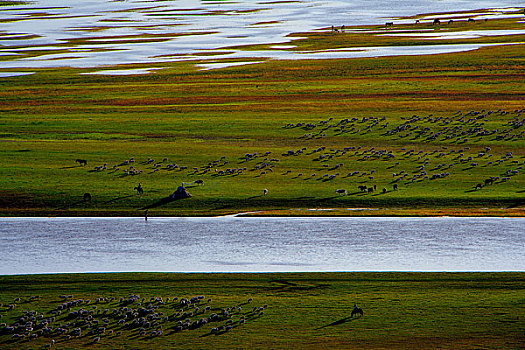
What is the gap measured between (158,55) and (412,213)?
104 meters

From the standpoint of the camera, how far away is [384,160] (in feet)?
205

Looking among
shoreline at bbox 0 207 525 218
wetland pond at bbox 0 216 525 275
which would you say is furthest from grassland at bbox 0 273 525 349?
shoreline at bbox 0 207 525 218

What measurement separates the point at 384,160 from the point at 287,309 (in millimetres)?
32343

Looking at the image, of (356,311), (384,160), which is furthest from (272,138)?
(356,311)

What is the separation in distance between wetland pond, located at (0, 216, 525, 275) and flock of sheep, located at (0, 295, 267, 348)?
5.65 m

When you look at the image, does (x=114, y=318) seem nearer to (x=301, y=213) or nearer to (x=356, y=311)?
(x=356, y=311)

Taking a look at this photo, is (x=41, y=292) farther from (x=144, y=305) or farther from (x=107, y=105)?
(x=107, y=105)

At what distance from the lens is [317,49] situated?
485 ft

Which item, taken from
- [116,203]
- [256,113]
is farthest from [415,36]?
[116,203]

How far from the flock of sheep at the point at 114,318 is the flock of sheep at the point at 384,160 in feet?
70.5

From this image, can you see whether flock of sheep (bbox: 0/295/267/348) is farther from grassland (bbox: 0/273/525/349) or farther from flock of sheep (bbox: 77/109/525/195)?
flock of sheep (bbox: 77/109/525/195)

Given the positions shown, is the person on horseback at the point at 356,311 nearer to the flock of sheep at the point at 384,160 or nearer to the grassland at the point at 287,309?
the grassland at the point at 287,309

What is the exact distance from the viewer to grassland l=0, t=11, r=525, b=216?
5206cm


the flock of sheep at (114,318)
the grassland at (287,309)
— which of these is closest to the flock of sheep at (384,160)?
the grassland at (287,309)
